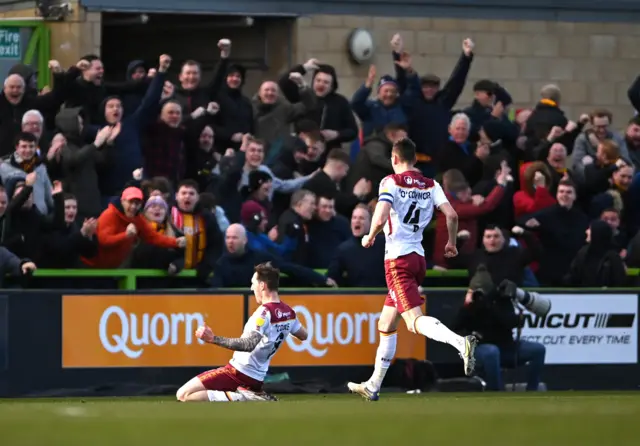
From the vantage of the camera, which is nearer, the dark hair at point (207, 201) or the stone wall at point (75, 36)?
the dark hair at point (207, 201)

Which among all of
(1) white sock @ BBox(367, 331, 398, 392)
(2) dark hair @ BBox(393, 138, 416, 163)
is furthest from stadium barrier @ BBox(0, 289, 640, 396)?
(2) dark hair @ BBox(393, 138, 416, 163)

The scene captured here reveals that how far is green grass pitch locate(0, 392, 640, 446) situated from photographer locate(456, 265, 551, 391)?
15.3 ft

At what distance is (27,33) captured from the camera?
21375mm

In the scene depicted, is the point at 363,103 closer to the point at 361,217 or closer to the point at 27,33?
the point at 361,217

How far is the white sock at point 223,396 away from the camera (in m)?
14.4

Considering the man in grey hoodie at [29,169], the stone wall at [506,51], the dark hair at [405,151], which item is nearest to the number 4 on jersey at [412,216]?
the dark hair at [405,151]

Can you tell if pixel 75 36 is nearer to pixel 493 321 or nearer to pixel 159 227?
pixel 159 227

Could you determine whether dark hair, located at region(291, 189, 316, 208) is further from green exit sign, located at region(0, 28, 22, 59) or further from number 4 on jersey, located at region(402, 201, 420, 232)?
green exit sign, located at region(0, 28, 22, 59)

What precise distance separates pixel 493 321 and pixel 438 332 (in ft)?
12.3

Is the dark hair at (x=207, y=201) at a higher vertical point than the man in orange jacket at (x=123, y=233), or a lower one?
higher

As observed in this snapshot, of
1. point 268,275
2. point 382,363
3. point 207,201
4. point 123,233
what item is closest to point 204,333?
point 268,275

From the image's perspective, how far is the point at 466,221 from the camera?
723 inches

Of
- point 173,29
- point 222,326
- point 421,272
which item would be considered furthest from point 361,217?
point 173,29

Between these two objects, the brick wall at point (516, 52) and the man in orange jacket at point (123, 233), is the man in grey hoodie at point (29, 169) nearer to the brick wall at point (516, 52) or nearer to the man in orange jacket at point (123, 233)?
the man in orange jacket at point (123, 233)
